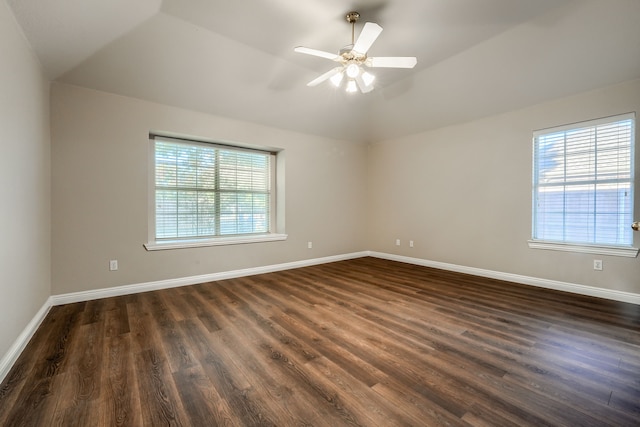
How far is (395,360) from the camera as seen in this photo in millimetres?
1965

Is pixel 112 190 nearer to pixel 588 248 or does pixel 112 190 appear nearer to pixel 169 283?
pixel 169 283

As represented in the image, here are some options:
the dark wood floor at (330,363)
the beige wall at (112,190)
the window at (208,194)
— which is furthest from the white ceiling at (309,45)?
the dark wood floor at (330,363)

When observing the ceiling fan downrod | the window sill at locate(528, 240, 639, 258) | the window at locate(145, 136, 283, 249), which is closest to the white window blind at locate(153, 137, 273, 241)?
the window at locate(145, 136, 283, 249)

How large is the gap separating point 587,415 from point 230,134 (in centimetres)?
460

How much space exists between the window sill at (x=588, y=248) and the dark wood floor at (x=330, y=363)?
1.95ft

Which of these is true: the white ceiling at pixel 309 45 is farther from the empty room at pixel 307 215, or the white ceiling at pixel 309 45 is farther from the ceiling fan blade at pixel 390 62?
the ceiling fan blade at pixel 390 62

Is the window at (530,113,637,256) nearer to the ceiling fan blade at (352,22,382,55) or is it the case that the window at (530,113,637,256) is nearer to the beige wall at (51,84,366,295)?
the ceiling fan blade at (352,22,382,55)

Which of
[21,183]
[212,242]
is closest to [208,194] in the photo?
[212,242]

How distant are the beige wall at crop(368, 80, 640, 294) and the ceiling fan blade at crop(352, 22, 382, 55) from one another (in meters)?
2.94

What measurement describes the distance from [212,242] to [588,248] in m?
5.06

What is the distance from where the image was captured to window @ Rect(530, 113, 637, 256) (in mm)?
3217

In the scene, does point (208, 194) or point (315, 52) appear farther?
point (208, 194)

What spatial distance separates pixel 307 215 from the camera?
17.2 feet

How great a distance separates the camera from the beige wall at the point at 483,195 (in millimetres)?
3363
